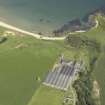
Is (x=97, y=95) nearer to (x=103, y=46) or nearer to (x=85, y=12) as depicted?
(x=103, y=46)

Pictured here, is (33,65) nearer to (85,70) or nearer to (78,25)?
(85,70)

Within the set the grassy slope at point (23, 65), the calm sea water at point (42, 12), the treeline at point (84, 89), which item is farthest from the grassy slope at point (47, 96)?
the calm sea water at point (42, 12)

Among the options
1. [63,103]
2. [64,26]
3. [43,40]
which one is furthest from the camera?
[64,26]

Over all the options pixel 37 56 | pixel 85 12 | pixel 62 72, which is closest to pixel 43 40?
pixel 37 56

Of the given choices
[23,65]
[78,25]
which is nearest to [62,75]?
[23,65]

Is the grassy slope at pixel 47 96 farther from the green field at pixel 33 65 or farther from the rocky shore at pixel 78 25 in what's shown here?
the rocky shore at pixel 78 25
